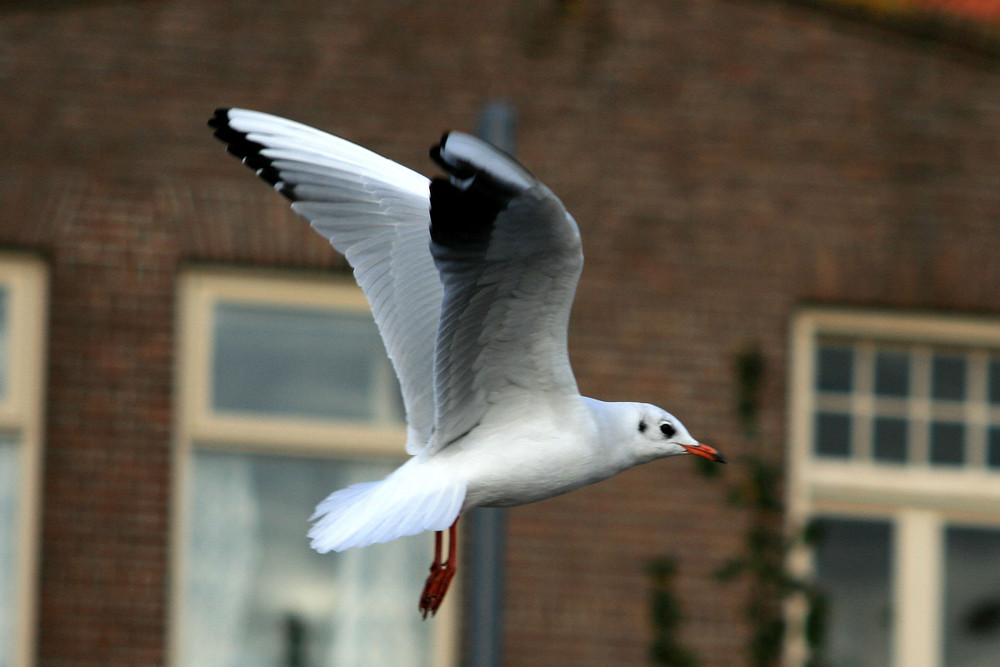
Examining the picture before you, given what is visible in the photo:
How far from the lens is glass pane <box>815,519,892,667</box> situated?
780cm

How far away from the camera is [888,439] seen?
25.7 ft

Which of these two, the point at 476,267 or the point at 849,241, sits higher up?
the point at 849,241

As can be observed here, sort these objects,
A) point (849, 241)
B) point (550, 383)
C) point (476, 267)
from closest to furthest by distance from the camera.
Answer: point (476, 267) < point (550, 383) < point (849, 241)

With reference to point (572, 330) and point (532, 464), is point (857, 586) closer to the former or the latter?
point (572, 330)

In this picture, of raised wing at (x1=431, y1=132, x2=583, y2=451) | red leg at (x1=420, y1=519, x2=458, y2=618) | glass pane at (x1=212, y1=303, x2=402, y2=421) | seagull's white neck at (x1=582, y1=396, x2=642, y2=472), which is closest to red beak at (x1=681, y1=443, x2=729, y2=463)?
seagull's white neck at (x1=582, y1=396, x2=642, y2=472)

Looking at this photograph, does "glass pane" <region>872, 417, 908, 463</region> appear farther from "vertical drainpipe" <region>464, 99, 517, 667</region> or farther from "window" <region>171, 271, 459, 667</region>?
"vertical drainpipe" <region>464, 99, 517, 667</region>

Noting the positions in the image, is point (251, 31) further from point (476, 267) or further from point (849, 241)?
point (476, 267)

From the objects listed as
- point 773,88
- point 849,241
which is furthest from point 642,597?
Answer: point 773,88

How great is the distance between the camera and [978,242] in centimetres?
771

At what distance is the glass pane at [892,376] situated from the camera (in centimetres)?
781

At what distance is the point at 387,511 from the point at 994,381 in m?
5.05

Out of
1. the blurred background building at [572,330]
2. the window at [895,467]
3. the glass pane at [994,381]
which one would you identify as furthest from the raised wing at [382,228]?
the glass pane at [994,381]

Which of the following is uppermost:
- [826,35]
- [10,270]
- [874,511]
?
[826,35]

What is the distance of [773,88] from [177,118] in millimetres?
2626
